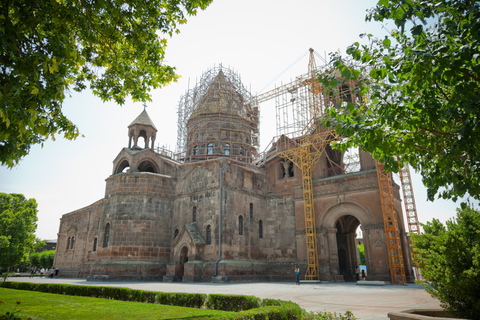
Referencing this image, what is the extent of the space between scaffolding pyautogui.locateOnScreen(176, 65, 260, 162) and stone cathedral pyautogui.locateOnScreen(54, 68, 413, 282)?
4.45 m

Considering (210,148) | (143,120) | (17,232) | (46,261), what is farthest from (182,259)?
(46,261)

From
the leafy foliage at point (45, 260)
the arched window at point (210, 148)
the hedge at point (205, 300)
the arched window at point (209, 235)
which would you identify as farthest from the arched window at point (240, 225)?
the leafy foliage at point (45, 260)

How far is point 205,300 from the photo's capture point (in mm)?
10391

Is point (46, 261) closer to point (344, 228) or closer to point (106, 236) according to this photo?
point (106, 236)

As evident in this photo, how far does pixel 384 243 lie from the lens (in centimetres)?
2120

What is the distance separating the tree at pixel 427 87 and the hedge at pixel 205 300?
4129 millimetres

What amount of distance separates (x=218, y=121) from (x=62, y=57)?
27088 millimetres

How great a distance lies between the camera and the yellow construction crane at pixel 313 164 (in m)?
21.0

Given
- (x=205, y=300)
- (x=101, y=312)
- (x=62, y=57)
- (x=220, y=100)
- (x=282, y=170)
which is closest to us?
(x=62, y=57)

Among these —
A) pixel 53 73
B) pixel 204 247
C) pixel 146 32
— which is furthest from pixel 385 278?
pixel 53 73

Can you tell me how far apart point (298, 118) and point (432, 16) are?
24.5 metres

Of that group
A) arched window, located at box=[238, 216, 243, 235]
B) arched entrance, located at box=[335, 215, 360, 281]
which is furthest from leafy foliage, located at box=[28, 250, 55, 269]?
arched entrance, located at box=[335, 215, 360, 281]

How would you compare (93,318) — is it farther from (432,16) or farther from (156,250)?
(156,250)

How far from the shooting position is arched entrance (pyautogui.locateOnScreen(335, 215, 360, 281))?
28344 millimetres
